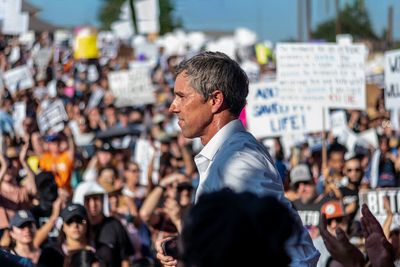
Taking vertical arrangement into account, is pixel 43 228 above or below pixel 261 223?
below

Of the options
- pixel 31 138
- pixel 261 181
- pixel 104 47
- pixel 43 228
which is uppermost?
pixel 261 181

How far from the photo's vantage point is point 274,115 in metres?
12.1

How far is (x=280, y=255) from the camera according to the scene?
1.99 metres

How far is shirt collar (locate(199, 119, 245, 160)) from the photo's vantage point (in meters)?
3.40

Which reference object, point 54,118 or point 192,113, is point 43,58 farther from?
point 192,113

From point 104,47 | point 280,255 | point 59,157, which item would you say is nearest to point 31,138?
point 59,157

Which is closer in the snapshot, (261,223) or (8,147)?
(261,223)

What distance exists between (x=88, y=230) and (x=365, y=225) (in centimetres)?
358

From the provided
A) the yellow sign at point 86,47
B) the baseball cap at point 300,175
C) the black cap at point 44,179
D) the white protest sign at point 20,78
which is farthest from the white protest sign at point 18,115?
the yellow sign at point 86,47

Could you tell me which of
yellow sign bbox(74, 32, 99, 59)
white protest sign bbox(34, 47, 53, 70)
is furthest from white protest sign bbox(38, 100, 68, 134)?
yellow sign bbox(74, 32, 99, 59)

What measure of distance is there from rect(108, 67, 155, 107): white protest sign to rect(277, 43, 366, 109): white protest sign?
252 inches

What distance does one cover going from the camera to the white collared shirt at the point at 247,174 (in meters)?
3.12

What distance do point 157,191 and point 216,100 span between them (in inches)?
223

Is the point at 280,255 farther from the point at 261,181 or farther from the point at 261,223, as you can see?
the point at 261,181
